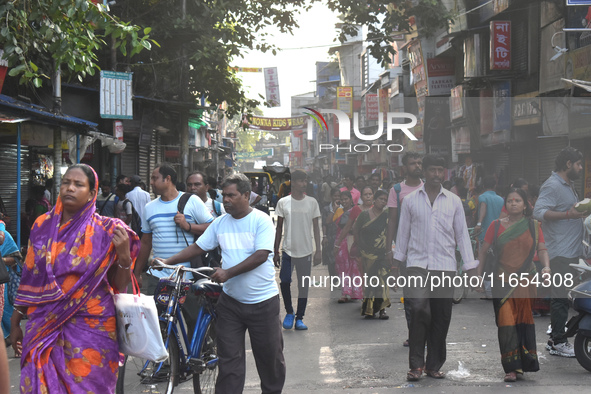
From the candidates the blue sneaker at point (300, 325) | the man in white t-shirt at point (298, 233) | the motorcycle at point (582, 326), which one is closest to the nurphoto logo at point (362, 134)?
the man in white t-shirt at point (298, 233)

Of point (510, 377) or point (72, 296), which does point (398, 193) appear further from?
point (72, 296)

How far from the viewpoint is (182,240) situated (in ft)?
19.1

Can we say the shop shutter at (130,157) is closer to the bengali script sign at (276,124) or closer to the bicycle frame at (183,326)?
the bicycle frame at (183,326)

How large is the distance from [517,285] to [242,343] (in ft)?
8.14

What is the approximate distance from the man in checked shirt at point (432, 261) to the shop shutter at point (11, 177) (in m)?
9.14

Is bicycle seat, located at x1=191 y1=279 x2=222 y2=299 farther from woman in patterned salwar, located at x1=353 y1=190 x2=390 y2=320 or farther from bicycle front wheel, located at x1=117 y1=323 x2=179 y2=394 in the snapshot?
woman in patterned salwar, located at x1=353 y1=190 x2=390 y2=320

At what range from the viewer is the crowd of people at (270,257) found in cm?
356

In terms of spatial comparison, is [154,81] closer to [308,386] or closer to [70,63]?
[70,63]

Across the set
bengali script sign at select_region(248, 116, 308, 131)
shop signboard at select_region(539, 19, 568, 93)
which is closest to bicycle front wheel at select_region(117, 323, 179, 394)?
shop signboard at select_region(539, 19, 568, 93)

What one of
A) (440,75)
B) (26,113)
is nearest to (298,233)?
(26,113)

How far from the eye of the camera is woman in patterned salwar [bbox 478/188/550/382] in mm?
5758

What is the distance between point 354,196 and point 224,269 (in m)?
4.48

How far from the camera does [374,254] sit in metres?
8.59

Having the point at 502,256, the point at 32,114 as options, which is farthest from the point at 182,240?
the point at 32,114
